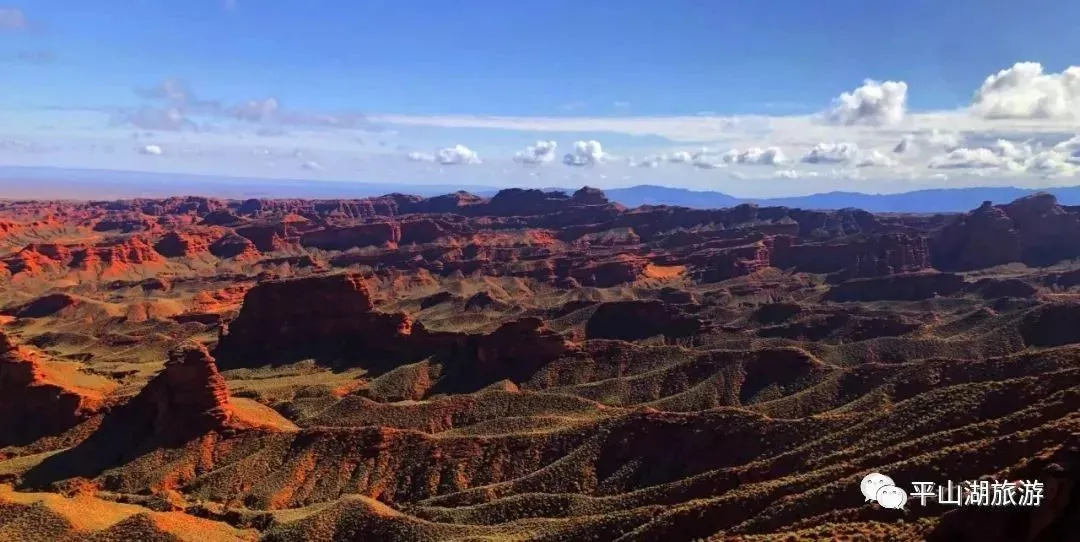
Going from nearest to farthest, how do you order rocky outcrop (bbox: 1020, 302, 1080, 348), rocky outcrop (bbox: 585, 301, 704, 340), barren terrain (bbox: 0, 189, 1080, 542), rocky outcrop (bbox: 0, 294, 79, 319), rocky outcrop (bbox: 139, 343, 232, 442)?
barren terrain (bbox: 0, 189, 1080, 542)
rocky outcrop (bbox: 139, 343, 232, 442)
rocky outcrop (bbox: 1020, 302, 1080, 348)
rocky outcrop (bbox: 585, 301, 704, 340)
rocky outcrop (bbox: 0, 294, 79, 319)

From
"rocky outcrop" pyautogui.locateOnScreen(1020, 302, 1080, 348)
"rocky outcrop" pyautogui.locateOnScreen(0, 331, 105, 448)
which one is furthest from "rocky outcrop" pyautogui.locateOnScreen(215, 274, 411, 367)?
"rocky outcrop" pyautogui.locateOnScreen(1020, 302, 1080, 348)

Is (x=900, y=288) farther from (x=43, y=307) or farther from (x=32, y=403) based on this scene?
(x=43, y=307)

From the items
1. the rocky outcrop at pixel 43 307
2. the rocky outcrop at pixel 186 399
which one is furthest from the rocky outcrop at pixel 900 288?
the rocky outcrop at pixel 43 307

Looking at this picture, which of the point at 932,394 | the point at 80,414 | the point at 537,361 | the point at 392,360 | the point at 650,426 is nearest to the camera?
the point at 932,394

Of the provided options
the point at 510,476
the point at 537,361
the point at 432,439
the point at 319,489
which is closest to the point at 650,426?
the point at 510,476

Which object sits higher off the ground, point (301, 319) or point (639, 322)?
point (301, 319)

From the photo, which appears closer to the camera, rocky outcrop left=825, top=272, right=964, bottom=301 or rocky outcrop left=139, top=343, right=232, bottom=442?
rocky outcrop left=139, top=343, right=232, bottom=442

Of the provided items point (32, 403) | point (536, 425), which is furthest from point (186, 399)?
point (536, 425)

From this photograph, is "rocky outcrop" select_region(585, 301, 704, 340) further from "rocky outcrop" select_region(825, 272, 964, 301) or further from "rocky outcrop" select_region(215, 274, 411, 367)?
"rocky outcrop" select_region(825, 272, 964, 301)

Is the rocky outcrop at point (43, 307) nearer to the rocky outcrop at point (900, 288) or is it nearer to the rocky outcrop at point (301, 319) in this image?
the rocky outcrop at point (301, 319)

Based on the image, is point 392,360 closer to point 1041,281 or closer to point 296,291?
point 296,291

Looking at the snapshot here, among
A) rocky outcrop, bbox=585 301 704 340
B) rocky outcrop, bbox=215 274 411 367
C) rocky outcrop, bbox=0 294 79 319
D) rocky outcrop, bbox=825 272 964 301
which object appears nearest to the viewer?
rocky outcrop, bbox=215 274 411 367
